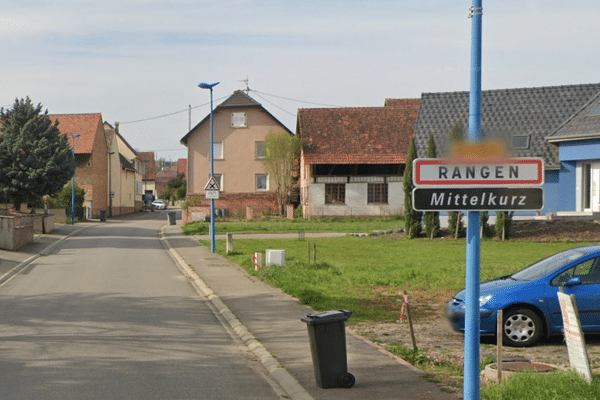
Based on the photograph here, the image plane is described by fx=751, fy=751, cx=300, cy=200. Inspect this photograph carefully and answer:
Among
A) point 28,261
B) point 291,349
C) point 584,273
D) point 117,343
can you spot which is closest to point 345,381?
point 291,349

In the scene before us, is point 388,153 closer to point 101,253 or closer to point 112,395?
point 101,253

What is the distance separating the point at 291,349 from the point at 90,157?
195 feet

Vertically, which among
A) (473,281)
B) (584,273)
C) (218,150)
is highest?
(218,150)

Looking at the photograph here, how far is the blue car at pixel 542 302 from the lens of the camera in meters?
10.9

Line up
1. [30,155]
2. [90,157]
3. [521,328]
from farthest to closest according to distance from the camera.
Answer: [90,157] < [30,155] < [521,328]

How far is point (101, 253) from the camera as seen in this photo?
1213 inches

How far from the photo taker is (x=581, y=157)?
36.2 metres

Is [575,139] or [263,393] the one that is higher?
[575,139]

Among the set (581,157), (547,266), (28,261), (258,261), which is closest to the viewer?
(547,266)

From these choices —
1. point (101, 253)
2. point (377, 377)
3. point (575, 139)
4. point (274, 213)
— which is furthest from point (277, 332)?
point (274, 213)

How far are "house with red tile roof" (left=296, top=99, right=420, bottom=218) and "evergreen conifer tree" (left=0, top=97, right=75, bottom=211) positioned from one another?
16801 mm

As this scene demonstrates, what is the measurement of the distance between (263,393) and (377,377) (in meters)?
1.38

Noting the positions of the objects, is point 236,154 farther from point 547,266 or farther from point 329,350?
point 329,350

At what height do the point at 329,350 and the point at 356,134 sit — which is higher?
the point at 356,134
